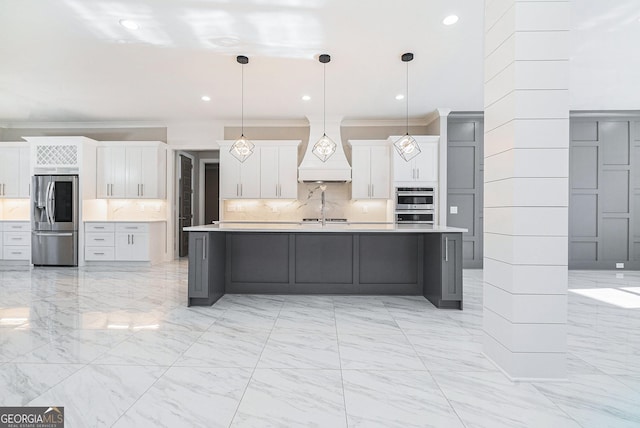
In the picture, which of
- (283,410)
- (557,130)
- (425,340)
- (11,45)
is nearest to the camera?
(283,410)

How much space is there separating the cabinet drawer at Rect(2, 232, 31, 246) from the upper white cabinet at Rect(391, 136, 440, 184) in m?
6.70

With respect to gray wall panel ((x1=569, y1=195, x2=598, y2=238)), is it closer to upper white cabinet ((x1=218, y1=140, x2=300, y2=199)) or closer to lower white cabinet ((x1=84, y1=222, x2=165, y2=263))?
upper white cabinet ((x1=218, y1=140, x2=300, y2=199))

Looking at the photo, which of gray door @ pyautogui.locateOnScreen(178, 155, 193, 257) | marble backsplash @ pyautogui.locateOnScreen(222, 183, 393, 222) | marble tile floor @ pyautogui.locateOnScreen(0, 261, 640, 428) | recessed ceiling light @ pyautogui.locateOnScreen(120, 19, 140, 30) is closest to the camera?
marble tile floor @ pyautogui.locateOnScreen(0, 261, 640, 428)

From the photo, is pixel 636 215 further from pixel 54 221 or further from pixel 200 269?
pixel 54 221

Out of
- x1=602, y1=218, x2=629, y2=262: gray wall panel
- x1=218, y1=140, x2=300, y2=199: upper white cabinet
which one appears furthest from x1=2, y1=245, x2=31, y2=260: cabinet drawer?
x1=602, y1=218, x2=629, y2=262: gray wall panel

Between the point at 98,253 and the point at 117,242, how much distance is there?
0.39 meters

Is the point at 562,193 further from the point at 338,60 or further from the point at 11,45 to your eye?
the point at 11,45

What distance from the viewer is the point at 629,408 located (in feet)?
5.41

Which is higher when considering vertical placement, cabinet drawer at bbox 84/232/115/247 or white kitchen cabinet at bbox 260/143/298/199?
white kitchen cabinet at bbox 260/143/298/199

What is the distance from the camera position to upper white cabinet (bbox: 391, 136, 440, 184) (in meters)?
5.66

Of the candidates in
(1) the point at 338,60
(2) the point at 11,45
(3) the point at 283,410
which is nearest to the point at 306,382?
(3) the point at 283,410

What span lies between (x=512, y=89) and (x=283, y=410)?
2.21m

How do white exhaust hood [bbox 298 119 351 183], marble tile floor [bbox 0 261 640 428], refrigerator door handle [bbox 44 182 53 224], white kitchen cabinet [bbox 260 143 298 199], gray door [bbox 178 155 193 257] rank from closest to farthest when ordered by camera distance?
marble tile floor [bbox 0 261 640 428] < refrigerator door handle [bbox 44 182 53 224] < white exhaust hood [bbox 298 119 351 183] < white kitchen cabinet [bbox 260 143 298 199] < gray door [bbox 178 155 193 257]

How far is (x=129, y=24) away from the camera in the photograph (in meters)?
3.10
